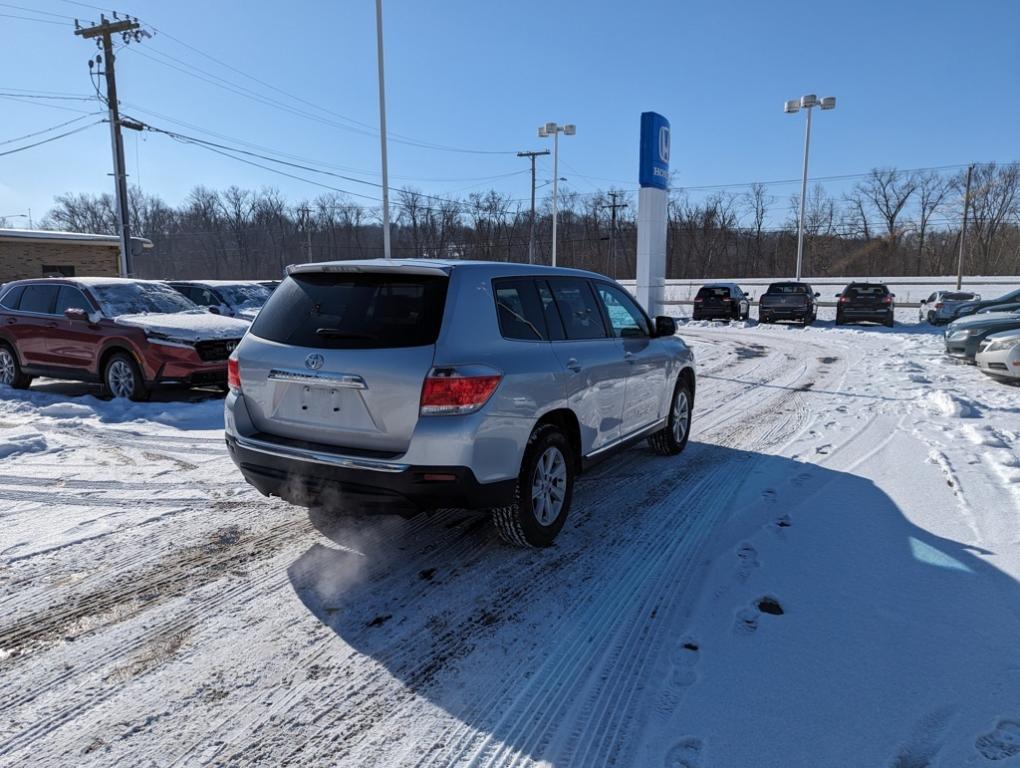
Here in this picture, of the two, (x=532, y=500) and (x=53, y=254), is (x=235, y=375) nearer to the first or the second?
(x=532, y=500)

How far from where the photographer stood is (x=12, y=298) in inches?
397

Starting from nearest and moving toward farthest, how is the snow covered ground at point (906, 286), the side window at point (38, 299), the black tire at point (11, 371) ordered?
the side window at point (38, 299)
the black tire at point (11, 371)
the snow covered ground at point (906, 286)

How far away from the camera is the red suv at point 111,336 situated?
868 centimetres

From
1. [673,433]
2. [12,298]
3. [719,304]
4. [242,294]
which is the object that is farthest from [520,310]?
[719,304]

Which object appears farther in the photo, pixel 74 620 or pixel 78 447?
pixel 78 447

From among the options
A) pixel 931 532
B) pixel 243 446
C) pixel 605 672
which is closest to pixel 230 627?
pixel 243 446

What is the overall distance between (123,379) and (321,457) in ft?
22.6

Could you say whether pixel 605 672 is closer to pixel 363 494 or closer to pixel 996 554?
pixel 363 494

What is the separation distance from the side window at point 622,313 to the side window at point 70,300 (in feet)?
26.1

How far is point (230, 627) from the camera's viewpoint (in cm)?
318

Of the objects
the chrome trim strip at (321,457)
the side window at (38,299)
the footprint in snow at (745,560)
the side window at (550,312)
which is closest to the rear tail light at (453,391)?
the chrome trim strip at (321,457)

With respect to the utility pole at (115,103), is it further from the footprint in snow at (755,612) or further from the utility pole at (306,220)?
the utility pole at (306,220)

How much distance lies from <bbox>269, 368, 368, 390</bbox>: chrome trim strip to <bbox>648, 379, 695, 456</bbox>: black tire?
3.44 meters

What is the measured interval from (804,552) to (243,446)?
3.53 metres
